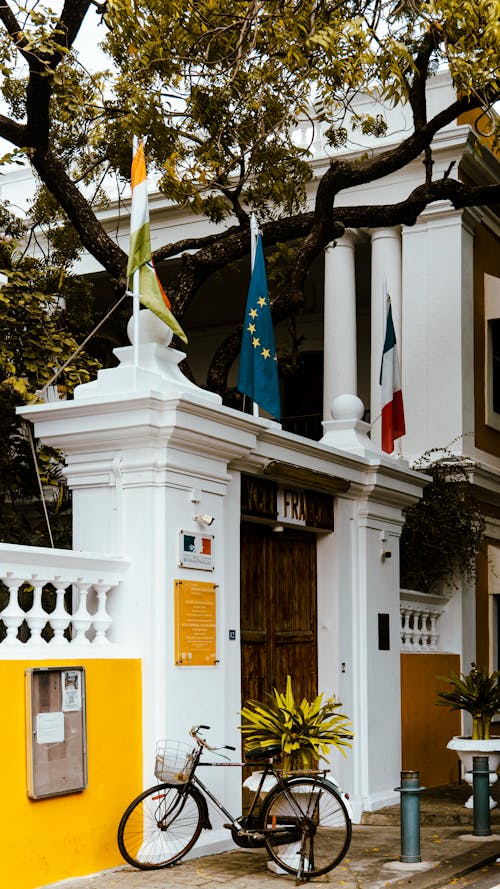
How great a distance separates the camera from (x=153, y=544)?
340 inches

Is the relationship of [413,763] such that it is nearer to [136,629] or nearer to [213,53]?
[136,629]

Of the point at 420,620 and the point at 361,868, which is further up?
the point at 420,620

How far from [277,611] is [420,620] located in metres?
3.98

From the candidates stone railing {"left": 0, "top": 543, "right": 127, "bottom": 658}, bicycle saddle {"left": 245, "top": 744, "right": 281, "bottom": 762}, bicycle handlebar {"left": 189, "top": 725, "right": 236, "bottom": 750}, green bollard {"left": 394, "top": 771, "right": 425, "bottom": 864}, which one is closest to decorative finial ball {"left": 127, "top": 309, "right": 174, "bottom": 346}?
stone railing {"left": 0, "top": 543, "right": 127, "bottom": 658}

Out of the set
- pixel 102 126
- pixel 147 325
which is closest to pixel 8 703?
pixel 147 325

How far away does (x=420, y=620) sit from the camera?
14.6 metres

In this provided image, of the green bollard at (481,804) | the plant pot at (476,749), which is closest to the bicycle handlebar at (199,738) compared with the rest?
the green bollard at (481,804)

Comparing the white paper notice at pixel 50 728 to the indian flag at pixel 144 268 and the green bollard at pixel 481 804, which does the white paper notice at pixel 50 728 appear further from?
the green bollard at pixel 481 804

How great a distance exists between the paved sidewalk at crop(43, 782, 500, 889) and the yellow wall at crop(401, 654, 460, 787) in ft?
7.34

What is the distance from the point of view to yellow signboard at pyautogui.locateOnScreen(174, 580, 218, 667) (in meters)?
8.71

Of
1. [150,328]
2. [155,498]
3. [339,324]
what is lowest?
[155,498]

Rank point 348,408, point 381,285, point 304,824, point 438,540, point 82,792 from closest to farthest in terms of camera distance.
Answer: point 82,792
point 304,824
point 348,408
point 438,540
point 381,285

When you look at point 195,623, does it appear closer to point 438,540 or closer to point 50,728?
point 50,728

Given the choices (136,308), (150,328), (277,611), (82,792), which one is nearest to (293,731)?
(82,792)
